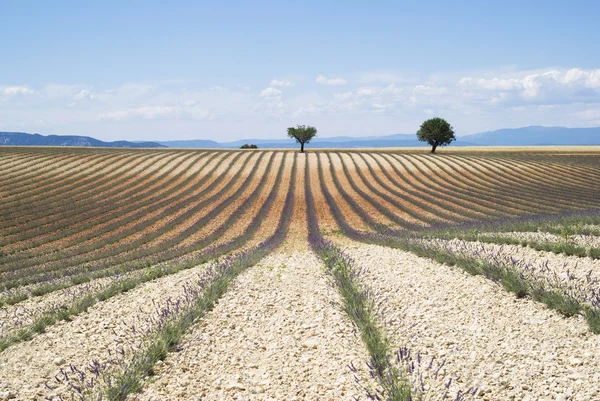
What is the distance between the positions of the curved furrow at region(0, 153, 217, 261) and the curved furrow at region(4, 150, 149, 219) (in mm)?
4802

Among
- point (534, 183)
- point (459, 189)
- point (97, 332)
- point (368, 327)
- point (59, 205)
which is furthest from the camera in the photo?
point (534, 183)

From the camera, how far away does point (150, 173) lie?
5678 cm

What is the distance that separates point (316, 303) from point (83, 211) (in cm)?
3270

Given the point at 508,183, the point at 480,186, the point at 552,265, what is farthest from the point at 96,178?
the point at 552,265

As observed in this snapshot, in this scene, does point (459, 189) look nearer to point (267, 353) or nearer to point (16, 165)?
point (267, 353)

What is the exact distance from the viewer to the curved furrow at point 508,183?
A: 39781 mm

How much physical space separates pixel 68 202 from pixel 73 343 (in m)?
35.0

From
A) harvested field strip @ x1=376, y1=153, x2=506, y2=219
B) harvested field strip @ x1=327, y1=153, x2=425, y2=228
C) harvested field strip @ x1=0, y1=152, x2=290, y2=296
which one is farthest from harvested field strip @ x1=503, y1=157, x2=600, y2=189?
harvested field strip @ x1=0, y1=152, x2=290, y2=296

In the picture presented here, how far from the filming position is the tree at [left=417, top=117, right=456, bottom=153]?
315ft

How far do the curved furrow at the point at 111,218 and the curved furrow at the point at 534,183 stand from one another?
38.2 m

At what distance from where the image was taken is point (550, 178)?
54906 mm

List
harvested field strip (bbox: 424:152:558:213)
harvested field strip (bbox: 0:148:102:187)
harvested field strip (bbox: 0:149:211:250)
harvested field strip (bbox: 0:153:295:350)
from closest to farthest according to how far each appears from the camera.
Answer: harvested field strip (bbox: 0:153:295:350) < harvested field strip (bbox: 0:149:211:250) < harvested field strip (bbox: 424:152:558:213) < harvested field strip (bbox: 0:148:102:187)

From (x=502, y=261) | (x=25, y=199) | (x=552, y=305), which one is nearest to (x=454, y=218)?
(x=502, y=261)

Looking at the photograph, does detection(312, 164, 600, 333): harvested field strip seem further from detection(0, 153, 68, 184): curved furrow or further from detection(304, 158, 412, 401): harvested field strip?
detection(0, 153, 68, 184): curved furrow
